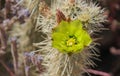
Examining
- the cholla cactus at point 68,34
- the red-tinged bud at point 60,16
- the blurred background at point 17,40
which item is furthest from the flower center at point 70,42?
the blurred background at point 17,40

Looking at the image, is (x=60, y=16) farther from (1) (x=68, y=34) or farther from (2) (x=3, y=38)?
(2) (x=3, y=38)

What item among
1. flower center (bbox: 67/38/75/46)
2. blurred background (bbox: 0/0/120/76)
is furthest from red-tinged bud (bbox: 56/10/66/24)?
blurred background (bbox: 0/0/120/76)

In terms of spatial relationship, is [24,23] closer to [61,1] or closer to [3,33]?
[3,33]

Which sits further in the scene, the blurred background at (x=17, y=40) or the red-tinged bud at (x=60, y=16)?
the blurred background at (x=17, y=40)

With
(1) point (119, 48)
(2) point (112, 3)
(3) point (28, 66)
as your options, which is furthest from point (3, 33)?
(1) point (119, 48)

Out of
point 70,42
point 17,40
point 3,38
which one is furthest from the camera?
point 17,40

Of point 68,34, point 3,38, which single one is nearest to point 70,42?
point 68,34

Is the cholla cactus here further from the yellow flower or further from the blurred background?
the blurred background

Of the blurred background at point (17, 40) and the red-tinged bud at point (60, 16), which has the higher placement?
the red-tinged bud at point (60, 16)

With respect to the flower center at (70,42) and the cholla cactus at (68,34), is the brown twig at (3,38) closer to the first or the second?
the cholla cactus at (68,34)
